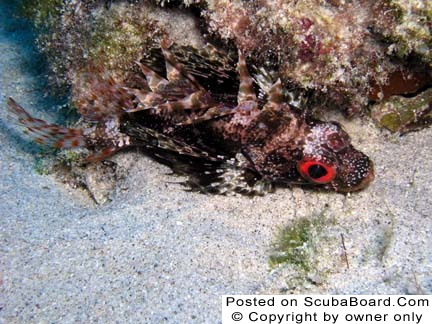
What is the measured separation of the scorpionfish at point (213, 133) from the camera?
4477 millimetres

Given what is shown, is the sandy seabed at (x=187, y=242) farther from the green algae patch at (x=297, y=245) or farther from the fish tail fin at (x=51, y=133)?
the fish tail fin at (x=51, y=133)

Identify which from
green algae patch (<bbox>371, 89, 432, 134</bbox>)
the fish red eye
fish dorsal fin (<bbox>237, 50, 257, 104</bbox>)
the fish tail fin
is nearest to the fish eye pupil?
the fish red eye

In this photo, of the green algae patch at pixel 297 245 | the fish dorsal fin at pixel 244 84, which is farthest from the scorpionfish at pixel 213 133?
the green algae patch at pixel 297 245

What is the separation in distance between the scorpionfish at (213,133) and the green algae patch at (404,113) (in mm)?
1135

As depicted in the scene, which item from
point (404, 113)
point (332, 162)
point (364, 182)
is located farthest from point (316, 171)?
point (404, 113)

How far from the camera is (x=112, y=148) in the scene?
5230 millimetres

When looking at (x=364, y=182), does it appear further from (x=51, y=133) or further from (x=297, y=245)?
(x=51, y=133)

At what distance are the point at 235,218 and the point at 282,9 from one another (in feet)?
7.93

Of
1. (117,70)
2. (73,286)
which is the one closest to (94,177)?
(117,70)

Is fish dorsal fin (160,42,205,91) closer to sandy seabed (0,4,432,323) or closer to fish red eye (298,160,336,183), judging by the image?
sandy seabed (0,4,432,323)

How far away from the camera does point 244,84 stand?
4.35 metres

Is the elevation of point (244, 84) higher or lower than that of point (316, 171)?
higher

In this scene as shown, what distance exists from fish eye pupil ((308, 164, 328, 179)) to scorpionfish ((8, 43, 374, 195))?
1 centimetres

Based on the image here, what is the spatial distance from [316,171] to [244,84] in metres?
1.35
